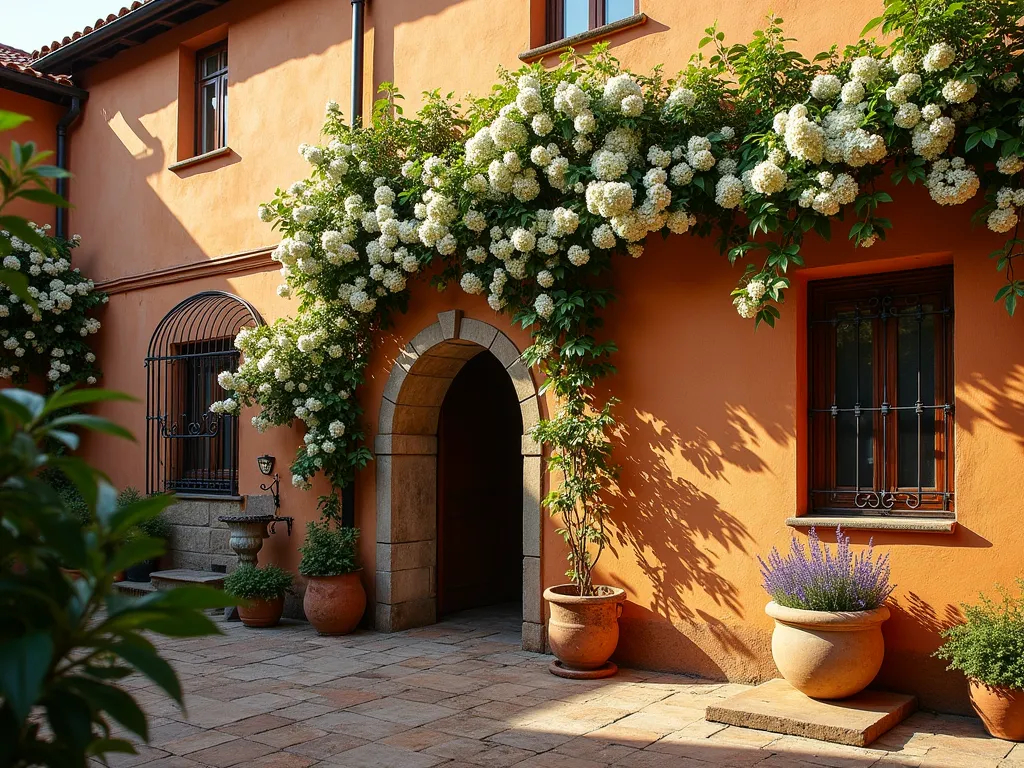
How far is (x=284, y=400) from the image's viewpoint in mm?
7840

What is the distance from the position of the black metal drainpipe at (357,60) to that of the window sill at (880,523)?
4.83m

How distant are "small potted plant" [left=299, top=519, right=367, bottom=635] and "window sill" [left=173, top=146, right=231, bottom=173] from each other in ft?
12.9

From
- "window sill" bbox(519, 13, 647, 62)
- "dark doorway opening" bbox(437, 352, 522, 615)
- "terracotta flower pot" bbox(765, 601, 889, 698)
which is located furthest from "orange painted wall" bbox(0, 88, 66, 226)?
"terracotta flower pot" bbox(765, 601, 889, 698)

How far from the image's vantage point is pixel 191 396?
32.0ft

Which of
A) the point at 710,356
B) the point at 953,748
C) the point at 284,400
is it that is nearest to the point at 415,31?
the point at 284,400

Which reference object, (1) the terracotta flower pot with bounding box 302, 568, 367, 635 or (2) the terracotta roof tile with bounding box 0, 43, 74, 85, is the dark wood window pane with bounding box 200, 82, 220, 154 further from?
(1) the terracotta flower pot with bounding box 302, 568, 367, 635

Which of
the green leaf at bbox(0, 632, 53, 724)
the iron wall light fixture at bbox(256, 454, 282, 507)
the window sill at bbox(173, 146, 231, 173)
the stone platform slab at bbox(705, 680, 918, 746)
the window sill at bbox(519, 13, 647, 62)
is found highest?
the window sill at bbox(519, 13, 647, 62)

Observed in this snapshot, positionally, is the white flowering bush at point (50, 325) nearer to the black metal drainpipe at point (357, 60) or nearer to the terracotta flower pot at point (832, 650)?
the black metal drainpipe at point (357, 60)

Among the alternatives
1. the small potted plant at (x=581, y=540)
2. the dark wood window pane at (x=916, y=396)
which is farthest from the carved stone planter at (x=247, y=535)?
the dark wood window pane at (x=916, y=396)

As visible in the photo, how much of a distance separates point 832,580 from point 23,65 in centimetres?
1022

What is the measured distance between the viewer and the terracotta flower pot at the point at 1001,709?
455 cm

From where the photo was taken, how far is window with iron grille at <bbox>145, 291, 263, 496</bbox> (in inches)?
364

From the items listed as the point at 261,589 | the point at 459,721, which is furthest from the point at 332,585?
the point at 459,721

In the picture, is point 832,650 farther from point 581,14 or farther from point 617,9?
point 581,14
